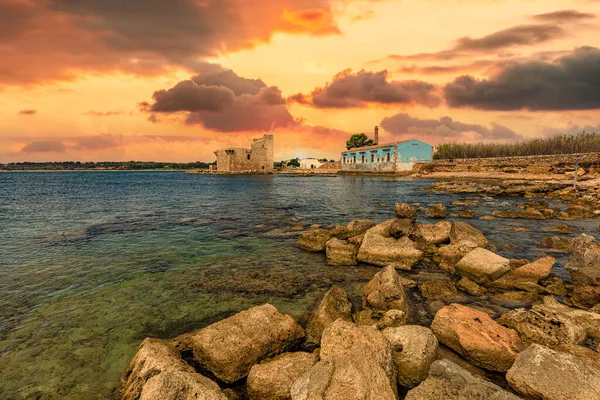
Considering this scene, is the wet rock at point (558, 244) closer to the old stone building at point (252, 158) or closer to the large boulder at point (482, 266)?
the large boulder at point (482, 266)

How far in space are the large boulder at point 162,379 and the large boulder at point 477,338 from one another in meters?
4.04

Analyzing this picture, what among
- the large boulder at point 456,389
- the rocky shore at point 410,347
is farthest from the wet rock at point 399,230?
the large boulder at point 456,389

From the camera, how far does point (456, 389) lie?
11.8 feet

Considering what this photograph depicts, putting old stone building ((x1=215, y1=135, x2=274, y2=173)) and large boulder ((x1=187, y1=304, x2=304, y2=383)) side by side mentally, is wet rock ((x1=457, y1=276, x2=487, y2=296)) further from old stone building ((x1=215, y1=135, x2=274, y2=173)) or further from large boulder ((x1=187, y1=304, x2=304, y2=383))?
old stone building ((x1=215, y1=135, x2=274, y2=173))

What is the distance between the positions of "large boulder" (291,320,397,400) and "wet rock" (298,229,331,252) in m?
7.33

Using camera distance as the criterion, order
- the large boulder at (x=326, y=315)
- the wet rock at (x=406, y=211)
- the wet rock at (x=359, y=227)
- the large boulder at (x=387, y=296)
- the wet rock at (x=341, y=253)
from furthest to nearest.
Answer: the wet rock at (x=406, y=211) < the wet rock at (x=359, y=227) < the wet rock at (x=341, y=253) < the large boulder at (x=387, y=296) < the large boulder at (x=326, y=315)

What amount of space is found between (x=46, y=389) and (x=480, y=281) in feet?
33.0

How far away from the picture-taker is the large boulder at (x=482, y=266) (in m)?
8.15

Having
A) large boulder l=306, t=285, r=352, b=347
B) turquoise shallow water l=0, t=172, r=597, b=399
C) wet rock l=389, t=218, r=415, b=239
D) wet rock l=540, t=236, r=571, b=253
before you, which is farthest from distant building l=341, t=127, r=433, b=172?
large boulder l=306, t=285, r=352, b=347

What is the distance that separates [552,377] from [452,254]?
6232 millimetres

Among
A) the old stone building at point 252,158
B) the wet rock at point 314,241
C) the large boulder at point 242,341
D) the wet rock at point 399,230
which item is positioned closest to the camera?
the large boulder at point 242,341

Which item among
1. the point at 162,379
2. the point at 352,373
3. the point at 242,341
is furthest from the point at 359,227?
the point at 162,379

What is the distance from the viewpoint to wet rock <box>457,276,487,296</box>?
25.7ft

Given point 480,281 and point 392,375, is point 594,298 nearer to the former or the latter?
point 480,281
